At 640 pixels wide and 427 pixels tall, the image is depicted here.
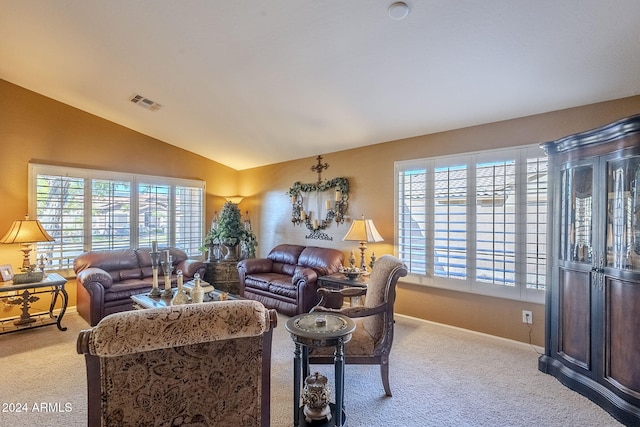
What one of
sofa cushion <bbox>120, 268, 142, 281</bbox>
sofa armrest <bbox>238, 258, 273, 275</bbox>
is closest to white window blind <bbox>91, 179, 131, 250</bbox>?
sofa cushion <bbox>120, 268, 142, 281</bbox>

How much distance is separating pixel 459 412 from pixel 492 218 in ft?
6.85

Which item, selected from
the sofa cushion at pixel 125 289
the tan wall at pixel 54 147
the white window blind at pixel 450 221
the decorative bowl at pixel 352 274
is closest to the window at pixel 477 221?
the white window blind at pixel 450 221

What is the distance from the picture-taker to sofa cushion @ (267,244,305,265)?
5.09 m

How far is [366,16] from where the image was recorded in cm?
230

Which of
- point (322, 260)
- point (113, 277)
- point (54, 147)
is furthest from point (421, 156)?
point (54, 147)

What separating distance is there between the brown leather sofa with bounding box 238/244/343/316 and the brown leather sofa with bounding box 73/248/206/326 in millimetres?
880

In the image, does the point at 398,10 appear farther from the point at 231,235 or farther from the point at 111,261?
the point at 111,261

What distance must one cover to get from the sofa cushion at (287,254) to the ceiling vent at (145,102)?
2.79m

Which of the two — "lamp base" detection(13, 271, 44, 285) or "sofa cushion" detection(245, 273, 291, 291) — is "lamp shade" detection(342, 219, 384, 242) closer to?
"sofa cushion" detection(245, 273, 291, 291)

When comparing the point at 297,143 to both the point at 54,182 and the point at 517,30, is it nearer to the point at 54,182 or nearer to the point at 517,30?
the point at 517,30

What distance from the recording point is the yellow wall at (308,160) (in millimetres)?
3365

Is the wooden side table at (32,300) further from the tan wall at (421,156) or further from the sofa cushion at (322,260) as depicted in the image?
the tan wall at (421,156)

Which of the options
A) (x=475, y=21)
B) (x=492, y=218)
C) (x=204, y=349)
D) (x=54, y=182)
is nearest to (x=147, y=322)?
(x=204, y=349)

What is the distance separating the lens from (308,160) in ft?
17.9
